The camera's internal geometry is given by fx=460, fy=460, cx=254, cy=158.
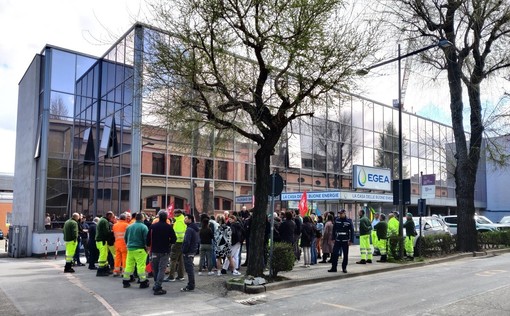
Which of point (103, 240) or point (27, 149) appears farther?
point (27, 149)

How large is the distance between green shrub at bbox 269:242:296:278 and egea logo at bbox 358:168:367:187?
15.4 m

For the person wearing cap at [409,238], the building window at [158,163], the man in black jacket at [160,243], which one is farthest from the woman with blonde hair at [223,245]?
the building window at [158,163]

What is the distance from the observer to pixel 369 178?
27766 millimetres

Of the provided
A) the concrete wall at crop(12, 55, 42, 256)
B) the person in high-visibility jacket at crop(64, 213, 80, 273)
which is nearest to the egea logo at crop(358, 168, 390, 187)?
the person in high-visibility jacket at crop(64, 213, 80, 273)

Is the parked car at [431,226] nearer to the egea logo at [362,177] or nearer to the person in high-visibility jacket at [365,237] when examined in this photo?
the egea logo at [362,177]

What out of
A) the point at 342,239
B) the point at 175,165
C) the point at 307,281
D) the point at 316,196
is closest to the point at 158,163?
the point at 175,165

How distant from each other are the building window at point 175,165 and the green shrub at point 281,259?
12.5 metres

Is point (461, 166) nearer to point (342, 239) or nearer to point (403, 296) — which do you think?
point (342, 239)

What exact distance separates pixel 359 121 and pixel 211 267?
2351 centimetres

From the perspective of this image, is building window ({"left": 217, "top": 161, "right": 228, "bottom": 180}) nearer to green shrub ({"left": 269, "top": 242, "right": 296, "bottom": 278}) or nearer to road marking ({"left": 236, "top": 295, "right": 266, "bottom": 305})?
green shrub ({"left": 269, "top": 242, "right": 296, "bottom": 278})

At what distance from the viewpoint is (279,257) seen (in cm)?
1206

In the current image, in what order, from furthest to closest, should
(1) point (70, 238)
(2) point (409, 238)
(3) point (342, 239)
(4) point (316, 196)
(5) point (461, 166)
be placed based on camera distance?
(4) point (316, 196) < (5) point (461, 166) < (2) point (409, 238) < (1) point (70, 238) < (3) point (342, 239)

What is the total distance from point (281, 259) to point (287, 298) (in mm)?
2015

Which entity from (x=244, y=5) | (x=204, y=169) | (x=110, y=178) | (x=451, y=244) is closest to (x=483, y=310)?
(x=244, y=5)
